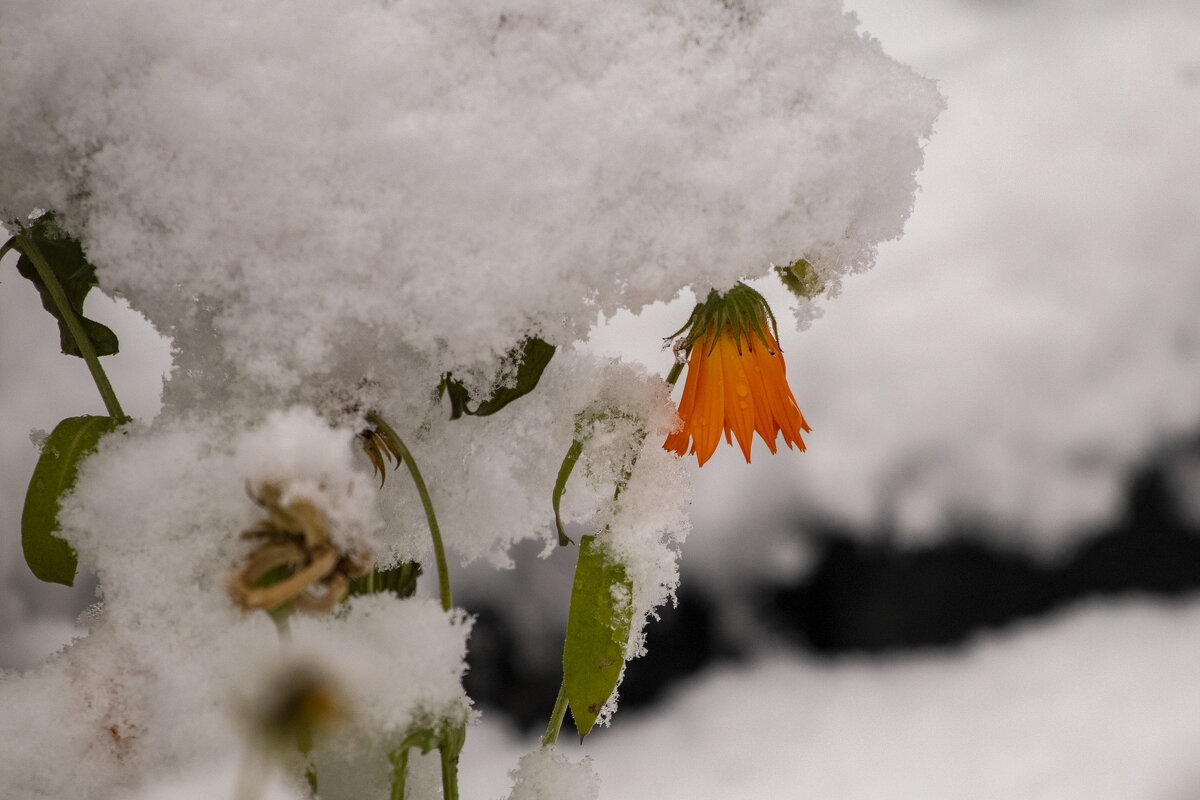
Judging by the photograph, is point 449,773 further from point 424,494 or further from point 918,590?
point 918,590

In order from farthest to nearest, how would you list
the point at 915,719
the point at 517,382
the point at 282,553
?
the point at 915,719 → the point at 517,382 → the point at 282,553

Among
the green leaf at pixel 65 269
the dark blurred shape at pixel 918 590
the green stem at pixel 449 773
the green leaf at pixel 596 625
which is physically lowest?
the green stem at pixel 449 773

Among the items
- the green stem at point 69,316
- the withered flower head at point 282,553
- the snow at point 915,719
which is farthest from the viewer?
the snow at point 915,719

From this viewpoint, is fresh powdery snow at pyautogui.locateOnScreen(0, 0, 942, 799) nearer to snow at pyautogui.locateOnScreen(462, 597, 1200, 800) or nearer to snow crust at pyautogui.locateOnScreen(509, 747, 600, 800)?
snow crust at pyautogui.locateOnScreen(509, 747, 600, 800)

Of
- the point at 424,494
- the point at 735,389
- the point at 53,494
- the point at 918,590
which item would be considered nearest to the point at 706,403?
the point at 735,389

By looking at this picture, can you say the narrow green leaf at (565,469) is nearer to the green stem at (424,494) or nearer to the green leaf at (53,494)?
the green stem at (424,494)

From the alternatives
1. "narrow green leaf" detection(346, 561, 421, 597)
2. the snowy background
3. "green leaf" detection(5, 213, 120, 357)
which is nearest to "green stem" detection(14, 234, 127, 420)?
"green leaf" detection(5, 213, 120, 357)

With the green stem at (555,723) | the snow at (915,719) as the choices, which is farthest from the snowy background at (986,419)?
the green stem at (555,723)
